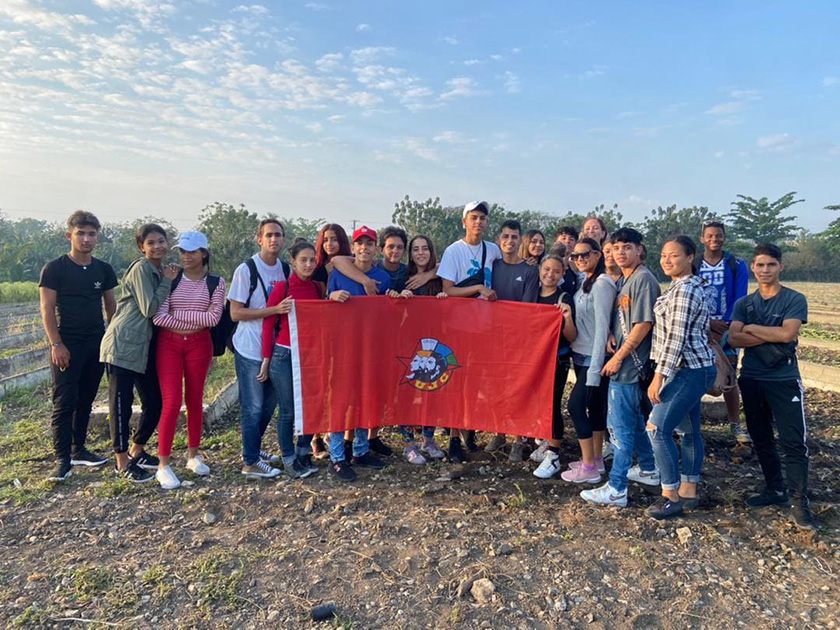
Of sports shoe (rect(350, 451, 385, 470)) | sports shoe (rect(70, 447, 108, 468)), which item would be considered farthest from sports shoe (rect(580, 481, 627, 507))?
sports shoe (rect(70, 447, 108, 468))

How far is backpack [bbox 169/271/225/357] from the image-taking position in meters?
4.34

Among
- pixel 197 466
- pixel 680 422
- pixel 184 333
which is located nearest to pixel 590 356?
pixel 680 422

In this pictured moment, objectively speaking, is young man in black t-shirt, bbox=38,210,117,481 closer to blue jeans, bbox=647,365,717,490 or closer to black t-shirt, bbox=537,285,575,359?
black t-shirt, bbox=537,285,575,359

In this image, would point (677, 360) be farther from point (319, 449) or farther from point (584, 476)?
point (319, 449)

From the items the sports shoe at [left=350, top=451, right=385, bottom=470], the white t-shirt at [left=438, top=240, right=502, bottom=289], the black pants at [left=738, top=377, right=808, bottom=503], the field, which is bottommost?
the field

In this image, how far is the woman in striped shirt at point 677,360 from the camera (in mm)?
3416

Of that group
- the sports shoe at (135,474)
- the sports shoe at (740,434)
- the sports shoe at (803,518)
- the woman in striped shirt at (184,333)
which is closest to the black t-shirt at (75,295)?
the woman in striped shirt at (184,333)

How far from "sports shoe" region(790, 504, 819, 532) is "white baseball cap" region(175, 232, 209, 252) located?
4909 millimetres

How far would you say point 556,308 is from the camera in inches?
174

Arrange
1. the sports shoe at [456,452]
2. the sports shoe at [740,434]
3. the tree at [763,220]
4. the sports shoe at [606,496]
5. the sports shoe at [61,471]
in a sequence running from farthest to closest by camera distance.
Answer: the tree at [763,220], the sports shoe at [740,434], the sports shoe at [456,452], the sports shoe at [61,471], the sports shoe at [606,496]

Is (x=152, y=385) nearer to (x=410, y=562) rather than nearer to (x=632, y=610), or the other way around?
(x=410, y=562)

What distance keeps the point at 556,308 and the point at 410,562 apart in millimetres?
2348

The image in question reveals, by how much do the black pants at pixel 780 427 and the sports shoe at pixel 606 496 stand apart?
1125 millimetres

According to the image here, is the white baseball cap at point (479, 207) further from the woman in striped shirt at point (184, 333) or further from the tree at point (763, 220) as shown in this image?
the tree at point (763, 220)
